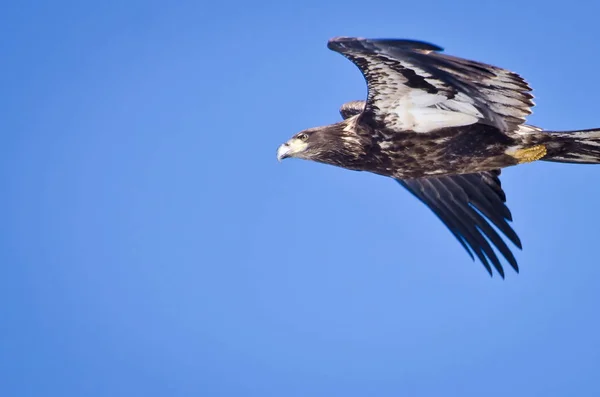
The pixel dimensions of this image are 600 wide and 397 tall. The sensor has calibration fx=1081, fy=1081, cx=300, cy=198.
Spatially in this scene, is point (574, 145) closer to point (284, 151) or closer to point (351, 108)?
point (351, 108)

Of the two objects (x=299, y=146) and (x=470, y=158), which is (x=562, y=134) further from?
(x=299, y=146)

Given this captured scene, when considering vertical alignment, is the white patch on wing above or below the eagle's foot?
above

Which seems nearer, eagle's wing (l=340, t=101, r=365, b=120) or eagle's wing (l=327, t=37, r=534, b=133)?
eagle's wing (l=327, t=37, r=534, b=133)

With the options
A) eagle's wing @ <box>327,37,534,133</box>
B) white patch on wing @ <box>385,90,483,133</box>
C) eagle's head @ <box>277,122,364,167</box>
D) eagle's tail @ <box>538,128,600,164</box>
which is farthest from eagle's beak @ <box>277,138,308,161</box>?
eagle's tail @ <box>538,128,600,164</box>

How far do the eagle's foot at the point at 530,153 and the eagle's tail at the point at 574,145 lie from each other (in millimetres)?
92

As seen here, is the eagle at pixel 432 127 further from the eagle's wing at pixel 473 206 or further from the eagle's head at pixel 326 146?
the eagle's wing at pixel 473 206

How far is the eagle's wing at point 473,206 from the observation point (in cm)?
1554

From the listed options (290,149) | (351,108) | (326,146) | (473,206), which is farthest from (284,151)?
(473,206)

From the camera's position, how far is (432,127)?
1377 cm

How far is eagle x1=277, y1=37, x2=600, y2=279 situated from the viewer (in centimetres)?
1256

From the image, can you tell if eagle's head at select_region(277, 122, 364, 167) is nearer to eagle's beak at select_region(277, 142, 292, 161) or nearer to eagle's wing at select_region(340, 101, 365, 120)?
eagle's beak at select_region(277, 142, 292, 161)

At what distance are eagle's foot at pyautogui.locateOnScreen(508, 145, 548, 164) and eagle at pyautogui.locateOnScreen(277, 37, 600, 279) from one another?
→ 0.04 feet

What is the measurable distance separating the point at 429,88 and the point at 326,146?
5.61 ft

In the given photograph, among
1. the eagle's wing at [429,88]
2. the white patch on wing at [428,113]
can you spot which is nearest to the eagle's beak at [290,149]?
the eagle's wing at [429,88]
